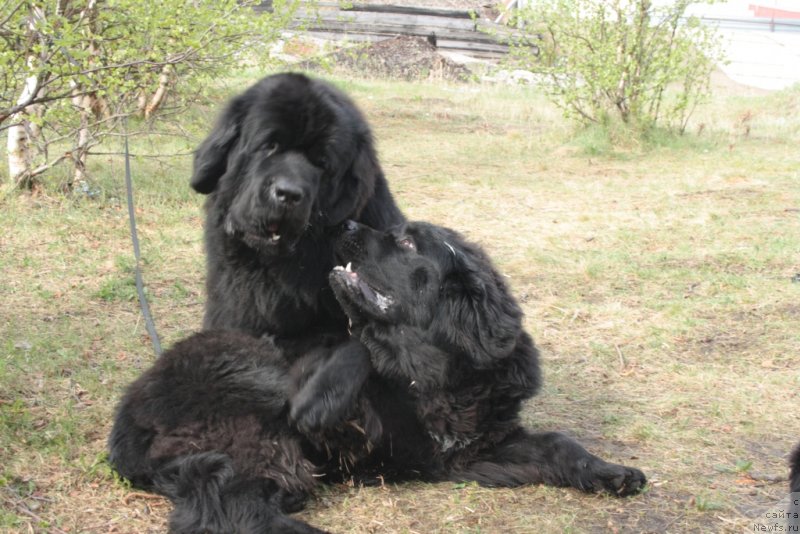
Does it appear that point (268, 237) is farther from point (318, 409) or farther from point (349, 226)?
point (318, 409)

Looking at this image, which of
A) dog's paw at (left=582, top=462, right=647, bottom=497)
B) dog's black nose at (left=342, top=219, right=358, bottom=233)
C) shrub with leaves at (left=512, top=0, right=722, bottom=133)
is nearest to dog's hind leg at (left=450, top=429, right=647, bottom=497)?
dog's paw at (left=582, top=462, right=647, bottom=497)

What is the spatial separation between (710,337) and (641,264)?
156 centimetres

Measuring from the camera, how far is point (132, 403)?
3088 millimetres

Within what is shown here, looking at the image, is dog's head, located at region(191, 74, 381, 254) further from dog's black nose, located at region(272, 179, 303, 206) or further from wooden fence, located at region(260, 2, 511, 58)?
wooden fence, located at region(260, 2, 511, 58)

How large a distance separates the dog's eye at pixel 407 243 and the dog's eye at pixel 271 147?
0.64 m

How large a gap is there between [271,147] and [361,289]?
0.70 m

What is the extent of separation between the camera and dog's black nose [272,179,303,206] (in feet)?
10.3

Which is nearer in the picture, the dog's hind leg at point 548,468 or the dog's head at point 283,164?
the dog's hind leg at point 548,468

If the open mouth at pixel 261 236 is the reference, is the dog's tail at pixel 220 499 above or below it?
below

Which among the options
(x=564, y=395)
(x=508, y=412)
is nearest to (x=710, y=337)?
(x=564, y=395)

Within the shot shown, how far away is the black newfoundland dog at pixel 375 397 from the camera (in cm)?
299

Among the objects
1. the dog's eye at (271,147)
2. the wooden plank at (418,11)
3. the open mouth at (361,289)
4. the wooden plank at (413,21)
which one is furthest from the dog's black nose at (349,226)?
the wooden plank at (418,11)

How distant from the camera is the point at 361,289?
10.8 feet

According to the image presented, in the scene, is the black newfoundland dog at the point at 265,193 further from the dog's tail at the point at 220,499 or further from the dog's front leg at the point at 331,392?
the dog's tail at the point at 220,499
